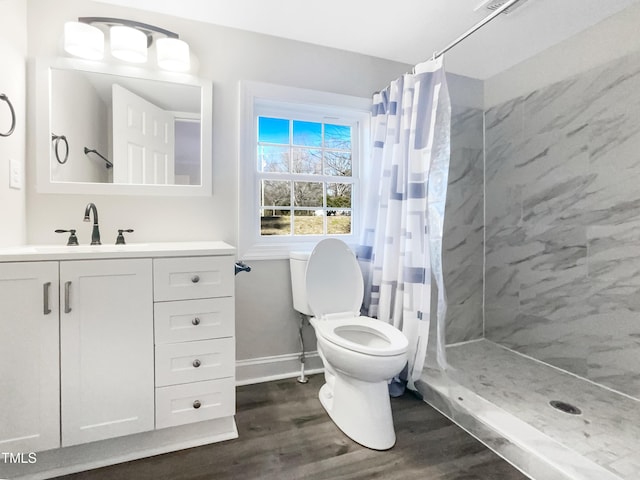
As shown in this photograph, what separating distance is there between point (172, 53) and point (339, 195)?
1.39 m

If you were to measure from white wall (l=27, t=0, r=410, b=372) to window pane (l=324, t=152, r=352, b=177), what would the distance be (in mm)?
445

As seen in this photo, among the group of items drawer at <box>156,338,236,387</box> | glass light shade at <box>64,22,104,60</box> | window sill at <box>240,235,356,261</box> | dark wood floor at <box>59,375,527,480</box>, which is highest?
glass light shade at <box>64,22,104,60</box>

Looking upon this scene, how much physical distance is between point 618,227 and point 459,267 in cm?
103

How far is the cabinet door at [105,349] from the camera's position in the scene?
132cm

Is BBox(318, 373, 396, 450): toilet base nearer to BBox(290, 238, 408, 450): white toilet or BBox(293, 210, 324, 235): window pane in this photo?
BBox(290, 238, 408, 450): white toilet

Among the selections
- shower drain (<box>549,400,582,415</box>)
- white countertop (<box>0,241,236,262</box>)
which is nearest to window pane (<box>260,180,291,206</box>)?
white countertop (<box>0,241,236,262</box>)

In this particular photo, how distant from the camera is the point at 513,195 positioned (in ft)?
8.31

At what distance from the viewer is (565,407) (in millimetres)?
1748

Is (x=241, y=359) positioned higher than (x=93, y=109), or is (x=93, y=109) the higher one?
(x=93, y=109)

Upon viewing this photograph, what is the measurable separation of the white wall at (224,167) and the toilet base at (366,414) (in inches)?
26.6

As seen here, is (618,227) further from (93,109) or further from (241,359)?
(93,109)

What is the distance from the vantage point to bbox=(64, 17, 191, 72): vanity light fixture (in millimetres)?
1679

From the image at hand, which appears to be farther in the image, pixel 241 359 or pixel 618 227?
pixel 241 359

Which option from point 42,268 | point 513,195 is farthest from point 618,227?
point 42,268
